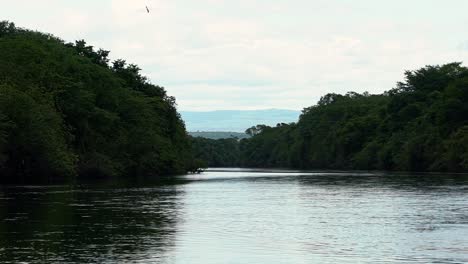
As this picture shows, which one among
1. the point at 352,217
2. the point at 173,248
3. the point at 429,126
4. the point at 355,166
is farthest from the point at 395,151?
the point at 173,248

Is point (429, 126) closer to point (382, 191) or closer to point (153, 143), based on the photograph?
point (153, 143)

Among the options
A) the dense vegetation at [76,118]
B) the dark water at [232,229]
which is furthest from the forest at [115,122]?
the dark water at [232,229]

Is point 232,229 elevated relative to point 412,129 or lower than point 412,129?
lower

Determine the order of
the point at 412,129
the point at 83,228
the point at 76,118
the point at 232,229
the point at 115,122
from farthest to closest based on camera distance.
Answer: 1. the point at 412,129
2. the point at 115,122
3. the point at 76,118
4. the point at 232,229
5. the point at 83,228

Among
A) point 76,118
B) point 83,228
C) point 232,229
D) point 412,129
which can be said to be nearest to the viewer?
point 83,228

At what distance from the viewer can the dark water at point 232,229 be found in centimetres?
2694

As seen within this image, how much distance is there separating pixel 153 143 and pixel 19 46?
90.7ft

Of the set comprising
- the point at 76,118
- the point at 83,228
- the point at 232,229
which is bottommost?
the point at 232,229

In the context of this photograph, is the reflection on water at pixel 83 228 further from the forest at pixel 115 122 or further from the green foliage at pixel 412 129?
the green foliage at pixel 412 129

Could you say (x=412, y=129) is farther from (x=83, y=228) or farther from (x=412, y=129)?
(x=83, y=228)

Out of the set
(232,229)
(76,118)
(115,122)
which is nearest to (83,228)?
(232,229)

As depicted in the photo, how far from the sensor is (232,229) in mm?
34938

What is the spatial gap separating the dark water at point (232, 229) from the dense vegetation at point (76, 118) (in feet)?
69.5

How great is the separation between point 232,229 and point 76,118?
63461 mm
